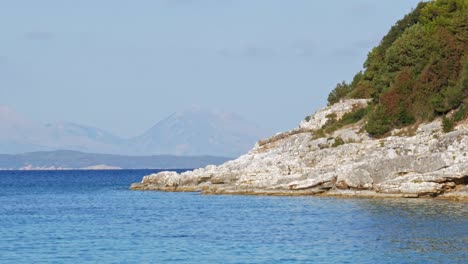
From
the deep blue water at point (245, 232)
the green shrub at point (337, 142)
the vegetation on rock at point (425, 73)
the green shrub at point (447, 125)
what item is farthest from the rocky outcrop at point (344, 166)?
the deep blue water at point (245, 232)

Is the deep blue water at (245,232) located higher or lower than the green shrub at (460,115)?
lower

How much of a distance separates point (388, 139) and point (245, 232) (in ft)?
96.0

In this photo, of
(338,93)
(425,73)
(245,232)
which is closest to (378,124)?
(425,73)

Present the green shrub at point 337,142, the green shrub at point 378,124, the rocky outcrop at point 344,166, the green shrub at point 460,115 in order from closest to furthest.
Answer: the rocky outcrop at point 344,166 < the green shrub at point 460,115 < the green shrub at point 337,142 < the green shrub at point 378,124

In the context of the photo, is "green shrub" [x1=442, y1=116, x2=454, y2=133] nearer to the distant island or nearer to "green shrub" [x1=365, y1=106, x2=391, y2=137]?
the distant island

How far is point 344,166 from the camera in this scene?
212 ft

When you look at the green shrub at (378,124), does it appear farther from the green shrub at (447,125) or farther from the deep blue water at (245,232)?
the deep blue water at (245,232)

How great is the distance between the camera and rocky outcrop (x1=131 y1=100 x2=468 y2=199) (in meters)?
59.4

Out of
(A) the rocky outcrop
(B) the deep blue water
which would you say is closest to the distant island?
(A) the rocky outcrop

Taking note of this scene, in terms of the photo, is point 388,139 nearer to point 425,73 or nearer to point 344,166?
point 344,166

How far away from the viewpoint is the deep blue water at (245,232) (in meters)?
36.8

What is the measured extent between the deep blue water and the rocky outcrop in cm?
221

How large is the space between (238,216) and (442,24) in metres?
40.2

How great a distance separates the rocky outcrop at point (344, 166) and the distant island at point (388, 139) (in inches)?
2.9
